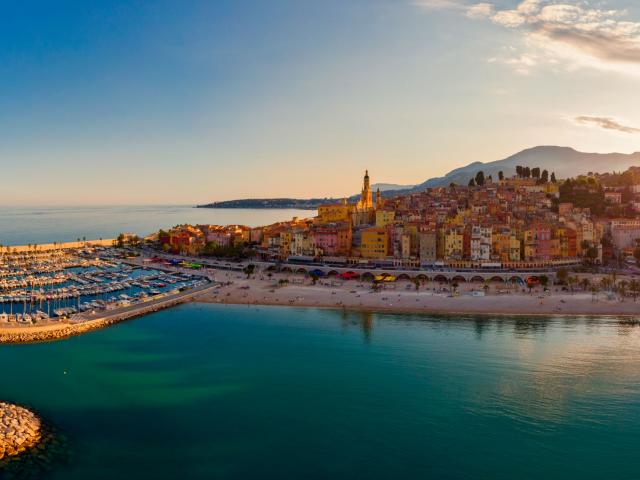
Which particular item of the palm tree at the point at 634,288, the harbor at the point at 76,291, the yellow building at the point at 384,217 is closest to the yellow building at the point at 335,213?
the yellow building at the point at 384,217

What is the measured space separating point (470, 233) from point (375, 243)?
32.9 feet

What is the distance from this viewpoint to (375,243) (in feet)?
→ 182

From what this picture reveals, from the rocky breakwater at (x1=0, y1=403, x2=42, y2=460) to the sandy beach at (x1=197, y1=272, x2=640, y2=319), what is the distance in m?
21.8

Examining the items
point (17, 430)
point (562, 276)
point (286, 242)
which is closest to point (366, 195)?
point (286, 242)

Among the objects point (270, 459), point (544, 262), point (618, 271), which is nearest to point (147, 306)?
point (270, 459)

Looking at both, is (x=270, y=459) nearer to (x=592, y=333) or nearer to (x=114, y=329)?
(x=114, y=329)

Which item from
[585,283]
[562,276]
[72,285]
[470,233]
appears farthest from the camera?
[470,233]

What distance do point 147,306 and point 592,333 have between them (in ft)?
98.9

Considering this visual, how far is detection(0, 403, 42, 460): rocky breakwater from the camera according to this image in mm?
16859

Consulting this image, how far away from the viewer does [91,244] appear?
7906 cm

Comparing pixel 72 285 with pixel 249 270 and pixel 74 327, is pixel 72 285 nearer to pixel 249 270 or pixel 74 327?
pixel 249 270

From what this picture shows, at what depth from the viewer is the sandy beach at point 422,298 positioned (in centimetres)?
3633

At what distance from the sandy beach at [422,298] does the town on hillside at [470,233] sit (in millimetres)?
7647

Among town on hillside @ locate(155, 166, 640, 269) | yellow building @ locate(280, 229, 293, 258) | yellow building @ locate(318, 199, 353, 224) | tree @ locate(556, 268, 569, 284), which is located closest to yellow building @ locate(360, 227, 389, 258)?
town on hillside @ locate(155, 166, 640, 269)
